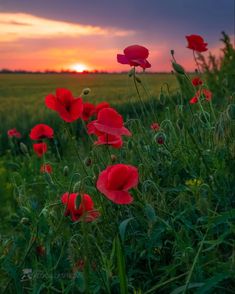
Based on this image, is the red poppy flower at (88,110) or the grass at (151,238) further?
the red poppy flower at (88,110)

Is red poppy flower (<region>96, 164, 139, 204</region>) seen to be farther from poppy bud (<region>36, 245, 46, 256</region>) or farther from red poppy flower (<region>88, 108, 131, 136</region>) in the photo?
poppy bud (<region>36, 245, 46, 256</region>)

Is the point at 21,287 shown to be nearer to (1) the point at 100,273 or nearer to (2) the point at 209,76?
(1) the point at 100,273

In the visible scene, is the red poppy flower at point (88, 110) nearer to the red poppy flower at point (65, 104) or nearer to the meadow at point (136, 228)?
the meadow at point (136, 228)

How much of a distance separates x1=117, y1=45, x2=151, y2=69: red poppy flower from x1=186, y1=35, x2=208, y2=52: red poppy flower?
47 cm

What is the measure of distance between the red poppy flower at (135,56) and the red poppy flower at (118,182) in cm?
75

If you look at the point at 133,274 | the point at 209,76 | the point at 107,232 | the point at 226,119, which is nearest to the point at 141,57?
the point at 226,119

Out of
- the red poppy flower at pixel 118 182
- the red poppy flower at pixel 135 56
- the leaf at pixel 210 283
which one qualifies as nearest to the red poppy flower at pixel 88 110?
the red poppy flower at pixel 135 56

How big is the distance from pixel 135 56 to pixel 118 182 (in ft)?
2.65

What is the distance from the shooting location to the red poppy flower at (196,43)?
113 inches

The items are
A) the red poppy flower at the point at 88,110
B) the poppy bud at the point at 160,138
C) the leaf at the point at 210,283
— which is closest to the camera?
the leaf at the point at 210,283

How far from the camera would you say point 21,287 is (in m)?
2.07

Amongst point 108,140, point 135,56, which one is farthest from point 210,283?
point 135,56

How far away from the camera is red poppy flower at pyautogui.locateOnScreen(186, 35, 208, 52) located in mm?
2871

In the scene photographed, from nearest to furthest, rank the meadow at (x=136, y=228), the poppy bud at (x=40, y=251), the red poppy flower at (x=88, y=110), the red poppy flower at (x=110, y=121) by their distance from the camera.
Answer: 1. the meadow at (x=136, y=228)
2. the red poppy flower at (x=110, y=121)
3. the poppy bud at (x=40, y=251)
4. the red poppy flower at (x=88, y=110)
